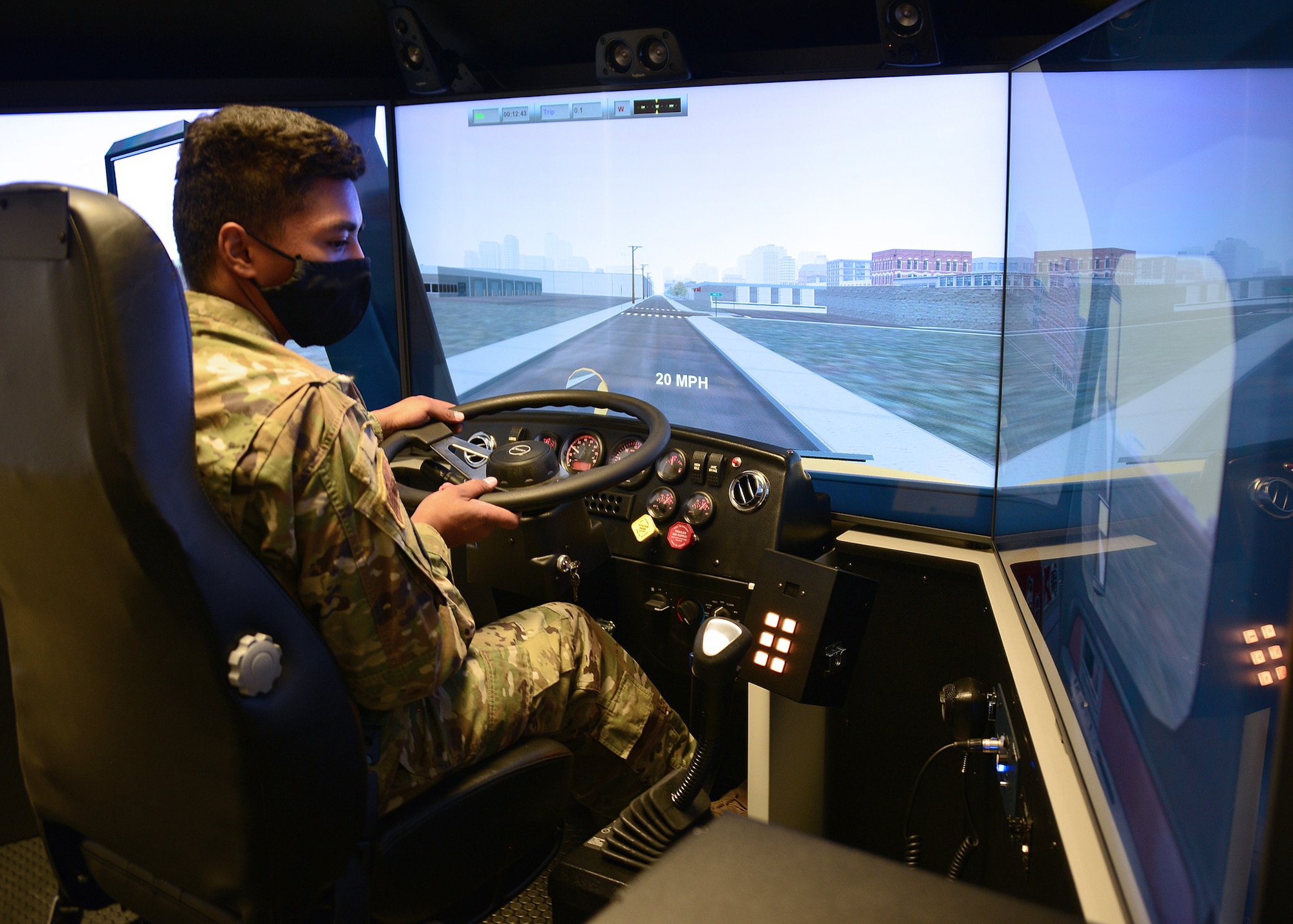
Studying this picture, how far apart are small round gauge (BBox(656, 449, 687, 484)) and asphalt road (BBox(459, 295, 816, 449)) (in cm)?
45

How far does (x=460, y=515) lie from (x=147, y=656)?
1.66 feet

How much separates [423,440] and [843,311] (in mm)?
1130

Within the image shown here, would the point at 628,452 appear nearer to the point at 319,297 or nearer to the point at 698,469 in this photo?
the point at 698,469

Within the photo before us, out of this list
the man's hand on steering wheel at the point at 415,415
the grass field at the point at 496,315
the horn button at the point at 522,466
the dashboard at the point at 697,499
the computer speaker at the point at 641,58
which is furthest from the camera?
the grass field at the point at 496,315

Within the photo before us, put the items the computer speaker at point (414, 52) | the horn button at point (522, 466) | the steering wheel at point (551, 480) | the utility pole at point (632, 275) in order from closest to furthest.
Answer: the steering wheel at point (551, 480)
the horn button at point (522, 466)
the computer speaker at point (414, 52)
the utility pole at point (632, 275)

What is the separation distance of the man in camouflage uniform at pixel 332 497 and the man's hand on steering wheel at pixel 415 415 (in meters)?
0.33

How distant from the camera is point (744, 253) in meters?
2.24

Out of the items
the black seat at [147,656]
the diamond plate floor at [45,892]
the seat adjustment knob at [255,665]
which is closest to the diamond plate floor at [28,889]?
the diamond plate floor at [45,892]

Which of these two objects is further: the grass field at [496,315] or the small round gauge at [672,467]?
the grass field at [496,315]

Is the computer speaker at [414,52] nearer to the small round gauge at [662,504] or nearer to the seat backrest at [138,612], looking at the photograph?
the small round gauge at [662,504]

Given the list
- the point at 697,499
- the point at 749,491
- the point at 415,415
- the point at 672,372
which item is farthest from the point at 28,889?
the point at 672,372

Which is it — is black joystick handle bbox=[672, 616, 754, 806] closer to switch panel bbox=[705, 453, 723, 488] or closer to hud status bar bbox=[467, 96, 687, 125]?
switch panel bbox=[705, 453, 723, 488]

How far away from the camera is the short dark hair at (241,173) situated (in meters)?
1.08

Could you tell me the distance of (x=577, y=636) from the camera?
1425 millimetres
